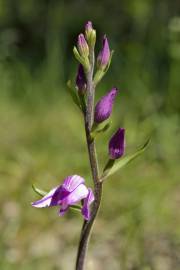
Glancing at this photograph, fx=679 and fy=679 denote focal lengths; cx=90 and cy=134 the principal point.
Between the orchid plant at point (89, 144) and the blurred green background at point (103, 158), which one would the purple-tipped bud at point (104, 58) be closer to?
the orchid plant at point (89, 144)

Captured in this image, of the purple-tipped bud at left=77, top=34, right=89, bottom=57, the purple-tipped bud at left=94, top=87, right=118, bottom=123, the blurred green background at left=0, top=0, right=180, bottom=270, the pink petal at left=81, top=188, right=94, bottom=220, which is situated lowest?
the blurred green background at left=0, top=0, right=180, bottom=270

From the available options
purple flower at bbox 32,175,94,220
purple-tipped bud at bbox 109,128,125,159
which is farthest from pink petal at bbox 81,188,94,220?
purple-tipped bud at bbox 109,128,125,159

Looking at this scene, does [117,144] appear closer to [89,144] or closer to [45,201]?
[89,144]

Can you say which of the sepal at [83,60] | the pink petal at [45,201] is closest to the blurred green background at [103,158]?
the pink petal at [45,201]

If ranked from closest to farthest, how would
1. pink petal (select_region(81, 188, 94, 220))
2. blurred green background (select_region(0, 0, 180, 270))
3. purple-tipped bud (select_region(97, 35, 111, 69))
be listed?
1. pink petal (select_region(81, 188, 94, 220))
2. purple-tipped bud (select_region(97, 35, 111, 69))
3. blurred green background (select_region(0, 0, 180, 270))

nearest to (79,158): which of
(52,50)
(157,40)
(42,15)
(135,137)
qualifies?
(135,137)

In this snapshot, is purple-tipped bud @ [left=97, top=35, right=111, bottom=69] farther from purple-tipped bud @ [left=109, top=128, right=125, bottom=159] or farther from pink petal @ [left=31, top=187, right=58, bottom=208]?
pink petal @ [left=31, top=187, right=58, bottom=208]

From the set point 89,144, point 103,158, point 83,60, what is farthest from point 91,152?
point 103,158

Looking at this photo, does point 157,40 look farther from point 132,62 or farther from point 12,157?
point 12,157
